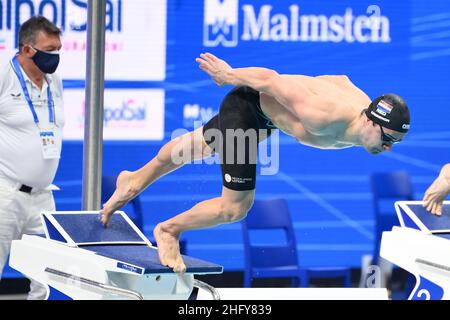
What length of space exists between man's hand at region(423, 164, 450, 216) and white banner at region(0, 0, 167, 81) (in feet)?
8.29

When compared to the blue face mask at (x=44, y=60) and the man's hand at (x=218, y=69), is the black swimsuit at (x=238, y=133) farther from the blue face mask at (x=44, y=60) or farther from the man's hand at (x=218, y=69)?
the blue face mask at (x=44, y=60)

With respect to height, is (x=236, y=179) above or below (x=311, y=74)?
below

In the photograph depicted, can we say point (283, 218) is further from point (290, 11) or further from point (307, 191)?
point (290, 11)

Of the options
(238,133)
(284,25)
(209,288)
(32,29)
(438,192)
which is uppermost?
(284,25)

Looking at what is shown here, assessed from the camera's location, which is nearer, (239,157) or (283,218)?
(239,157)

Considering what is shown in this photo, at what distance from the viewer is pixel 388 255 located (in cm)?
621

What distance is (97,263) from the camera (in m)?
5.12

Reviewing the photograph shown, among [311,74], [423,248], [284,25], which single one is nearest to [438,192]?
[423,248]

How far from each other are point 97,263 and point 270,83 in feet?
4.32

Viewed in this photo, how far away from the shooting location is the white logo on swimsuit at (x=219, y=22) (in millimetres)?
7809

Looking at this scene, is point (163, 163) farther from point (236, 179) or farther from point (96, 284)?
point (96, 284)

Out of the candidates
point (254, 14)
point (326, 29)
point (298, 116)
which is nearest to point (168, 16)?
point (254, 14)

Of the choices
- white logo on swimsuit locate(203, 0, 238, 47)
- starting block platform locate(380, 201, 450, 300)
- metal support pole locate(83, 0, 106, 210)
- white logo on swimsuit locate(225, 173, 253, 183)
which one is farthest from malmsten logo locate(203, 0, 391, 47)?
white logo on swimsuit locate(225, 173, 253, 183)
